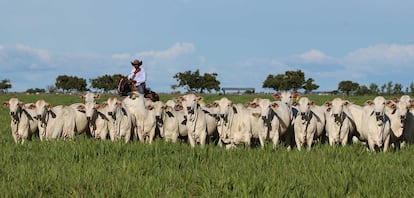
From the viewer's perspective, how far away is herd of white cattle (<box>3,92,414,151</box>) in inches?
588

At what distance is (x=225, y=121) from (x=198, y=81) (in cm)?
8419

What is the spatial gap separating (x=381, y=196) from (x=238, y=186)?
2.02 metres

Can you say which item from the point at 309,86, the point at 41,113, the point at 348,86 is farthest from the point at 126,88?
the point at 348,86

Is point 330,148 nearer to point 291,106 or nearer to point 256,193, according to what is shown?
point 291,106

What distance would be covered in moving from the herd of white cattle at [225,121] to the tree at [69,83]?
331ft

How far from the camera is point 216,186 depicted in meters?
8.55

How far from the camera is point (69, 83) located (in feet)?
376

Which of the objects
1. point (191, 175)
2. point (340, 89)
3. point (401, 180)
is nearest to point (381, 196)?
point (401, 180)

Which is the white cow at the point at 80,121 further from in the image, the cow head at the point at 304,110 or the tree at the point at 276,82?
the tree at the point at 276,82

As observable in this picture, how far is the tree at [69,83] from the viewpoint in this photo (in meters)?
115

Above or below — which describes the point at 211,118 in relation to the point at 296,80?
below

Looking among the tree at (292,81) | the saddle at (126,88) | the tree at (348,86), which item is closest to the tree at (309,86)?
the tree at (292,81)

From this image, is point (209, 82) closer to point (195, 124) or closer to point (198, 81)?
point (198, 81)

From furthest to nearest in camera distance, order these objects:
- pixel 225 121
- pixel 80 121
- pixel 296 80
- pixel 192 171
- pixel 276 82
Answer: pixel 276 82
pixel 296 80
pixel 80 121
pixel 225 121
pixel 192 171
